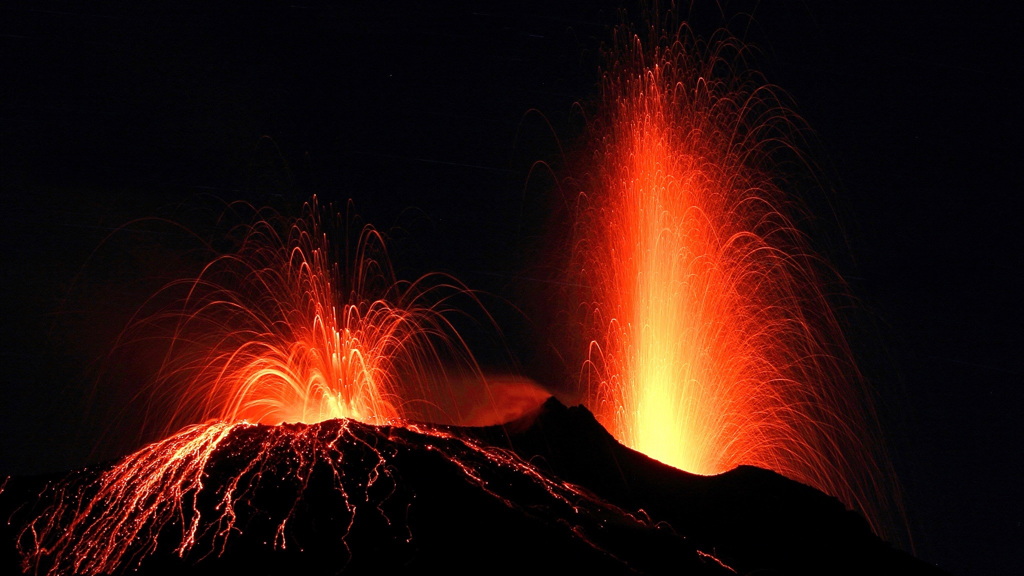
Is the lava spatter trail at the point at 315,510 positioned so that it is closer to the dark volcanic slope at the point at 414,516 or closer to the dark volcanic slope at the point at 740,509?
the dark volcanic slope at the point at 414,516

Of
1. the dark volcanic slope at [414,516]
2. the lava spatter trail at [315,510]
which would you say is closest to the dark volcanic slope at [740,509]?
the dark volcanic slope at [414,516]

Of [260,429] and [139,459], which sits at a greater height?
[260,429]

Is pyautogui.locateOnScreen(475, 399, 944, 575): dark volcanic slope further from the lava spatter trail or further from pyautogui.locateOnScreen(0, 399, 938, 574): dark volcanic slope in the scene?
the lava spatter trail

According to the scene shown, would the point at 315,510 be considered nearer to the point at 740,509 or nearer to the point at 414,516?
the point at 414,516

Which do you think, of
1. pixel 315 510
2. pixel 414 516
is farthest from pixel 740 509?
pixel 315 510

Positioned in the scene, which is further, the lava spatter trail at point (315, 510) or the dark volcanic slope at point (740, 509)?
the dark volcanic slope at point (740, 509)

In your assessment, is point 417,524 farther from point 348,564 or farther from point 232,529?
point 232,529

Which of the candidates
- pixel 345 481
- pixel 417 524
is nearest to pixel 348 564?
pixel 417 524

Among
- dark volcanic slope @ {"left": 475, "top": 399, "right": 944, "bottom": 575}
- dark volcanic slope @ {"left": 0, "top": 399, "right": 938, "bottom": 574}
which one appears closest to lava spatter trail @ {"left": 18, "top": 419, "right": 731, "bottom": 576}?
dark volcanic slope @ {"left": 0, "top": 399, "right": 938, "bottom": 574}

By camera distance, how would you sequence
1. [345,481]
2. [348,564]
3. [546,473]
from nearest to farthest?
[348,564] < [345,481] < [546,473]
